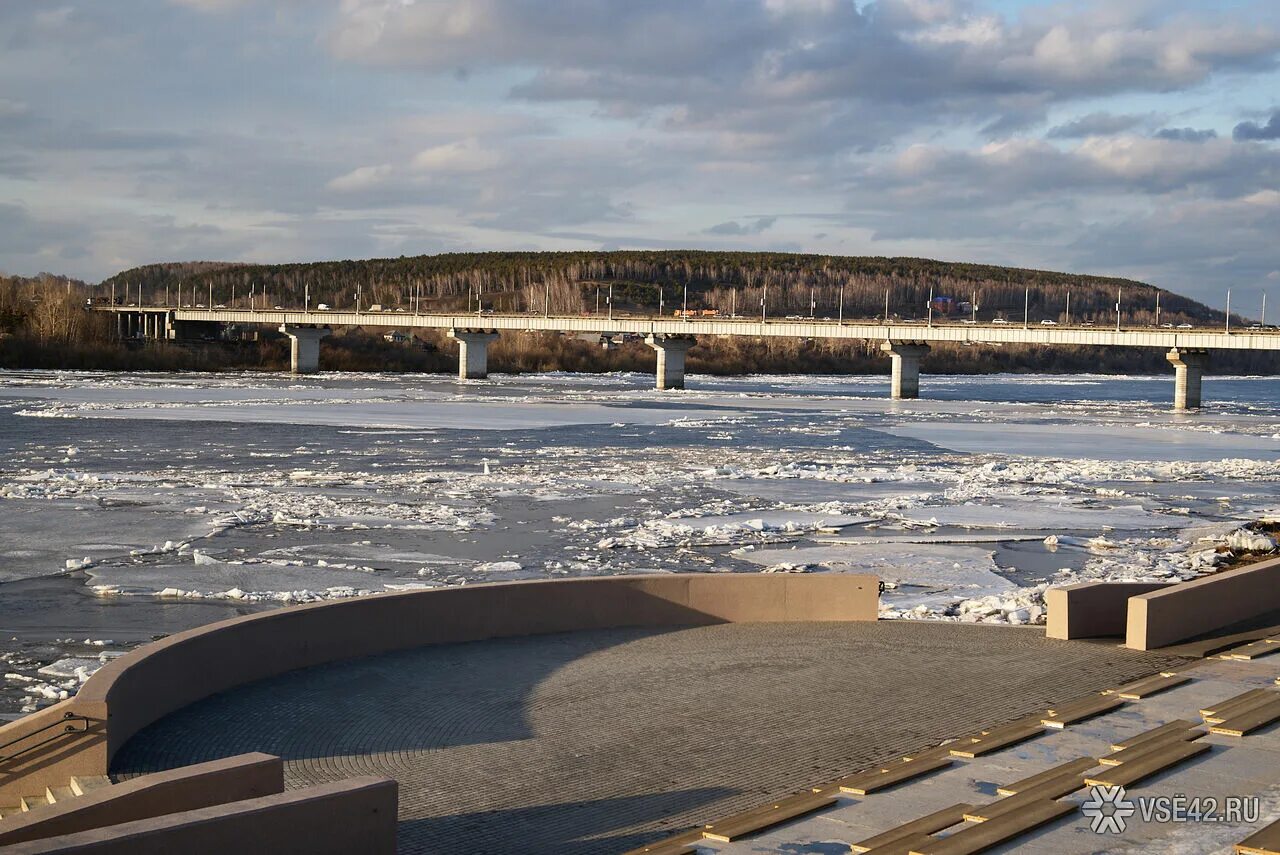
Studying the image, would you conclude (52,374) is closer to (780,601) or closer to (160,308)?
(160,308)

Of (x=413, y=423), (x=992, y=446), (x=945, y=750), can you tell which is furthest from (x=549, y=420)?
(x=945, y=750)

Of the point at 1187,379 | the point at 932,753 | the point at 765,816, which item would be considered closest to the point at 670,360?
the point at 1187,379

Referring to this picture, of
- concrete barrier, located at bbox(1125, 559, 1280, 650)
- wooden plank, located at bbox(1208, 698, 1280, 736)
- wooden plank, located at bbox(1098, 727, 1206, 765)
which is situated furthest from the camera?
concrete barrier, located at bbox(1125, 559, 1280, 650)

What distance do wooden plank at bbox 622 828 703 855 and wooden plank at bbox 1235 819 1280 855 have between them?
12.3ft

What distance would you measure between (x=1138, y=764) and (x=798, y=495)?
88.3ft

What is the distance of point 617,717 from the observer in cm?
1368

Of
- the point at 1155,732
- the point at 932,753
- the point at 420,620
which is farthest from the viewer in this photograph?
the point at 420,620

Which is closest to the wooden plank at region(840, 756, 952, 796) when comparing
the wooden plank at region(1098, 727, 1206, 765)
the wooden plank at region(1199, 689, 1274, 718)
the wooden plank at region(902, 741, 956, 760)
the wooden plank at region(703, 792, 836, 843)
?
the wooden plank at region(902, 741, 956, 760)

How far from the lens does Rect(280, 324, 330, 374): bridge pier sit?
5945 inches

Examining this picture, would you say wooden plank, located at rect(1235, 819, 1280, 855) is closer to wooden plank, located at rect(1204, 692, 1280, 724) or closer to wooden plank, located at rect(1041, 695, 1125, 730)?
wooden plank, located at rect(1041, 695, 1125, 730)

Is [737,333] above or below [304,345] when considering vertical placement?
above

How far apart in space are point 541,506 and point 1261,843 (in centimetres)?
2623

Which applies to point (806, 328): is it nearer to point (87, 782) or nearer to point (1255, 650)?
point (1255, 650)

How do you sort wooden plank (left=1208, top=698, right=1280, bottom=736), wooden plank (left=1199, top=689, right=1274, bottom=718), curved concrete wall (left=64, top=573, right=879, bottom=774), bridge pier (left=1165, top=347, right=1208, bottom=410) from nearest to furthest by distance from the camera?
curved concrete wall (left=64, top=573, right=879, bottom=774) → wooden plank (left=1208, top=698, right=1280, bottom=736) → wooden plank (left=1199, top=689, right=1274, bottom=718) → bridge pier (left=1165, top=347, right=1208, bottom=410)
